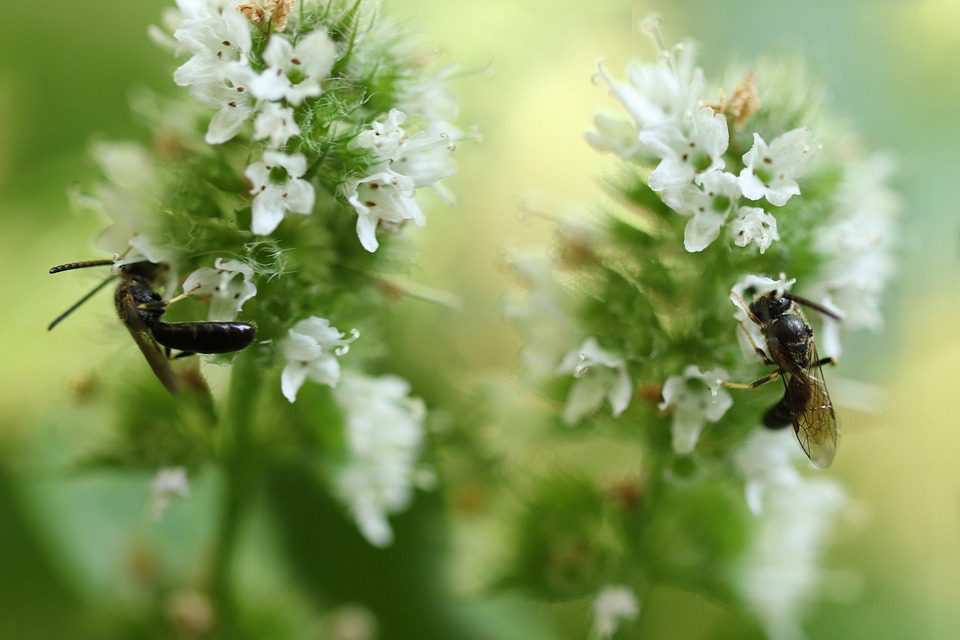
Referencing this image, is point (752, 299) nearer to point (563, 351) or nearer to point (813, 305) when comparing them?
point (813, 305)

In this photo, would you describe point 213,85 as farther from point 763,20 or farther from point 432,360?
point 763,20

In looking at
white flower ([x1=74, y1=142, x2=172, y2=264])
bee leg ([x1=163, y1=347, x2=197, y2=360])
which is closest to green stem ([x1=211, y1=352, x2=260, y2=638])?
bee leg ([x1=163, y1=347, x2=197, y2=360])

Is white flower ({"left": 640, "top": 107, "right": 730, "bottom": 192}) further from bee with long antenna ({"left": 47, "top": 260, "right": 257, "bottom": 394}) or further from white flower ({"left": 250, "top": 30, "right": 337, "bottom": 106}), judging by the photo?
bee with long antenna ({"left": 47, "top": 260, "right": 257, "bottom": 394})

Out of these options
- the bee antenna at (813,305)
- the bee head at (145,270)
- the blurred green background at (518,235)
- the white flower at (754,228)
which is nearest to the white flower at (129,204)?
the bee head at (145,270)

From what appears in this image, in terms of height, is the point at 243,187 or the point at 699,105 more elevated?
the point at 699,105

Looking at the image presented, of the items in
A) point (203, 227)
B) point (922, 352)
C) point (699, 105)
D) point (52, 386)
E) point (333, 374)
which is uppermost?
point (699, 105)

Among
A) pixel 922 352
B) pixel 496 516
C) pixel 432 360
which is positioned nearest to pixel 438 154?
pixel 496 516
